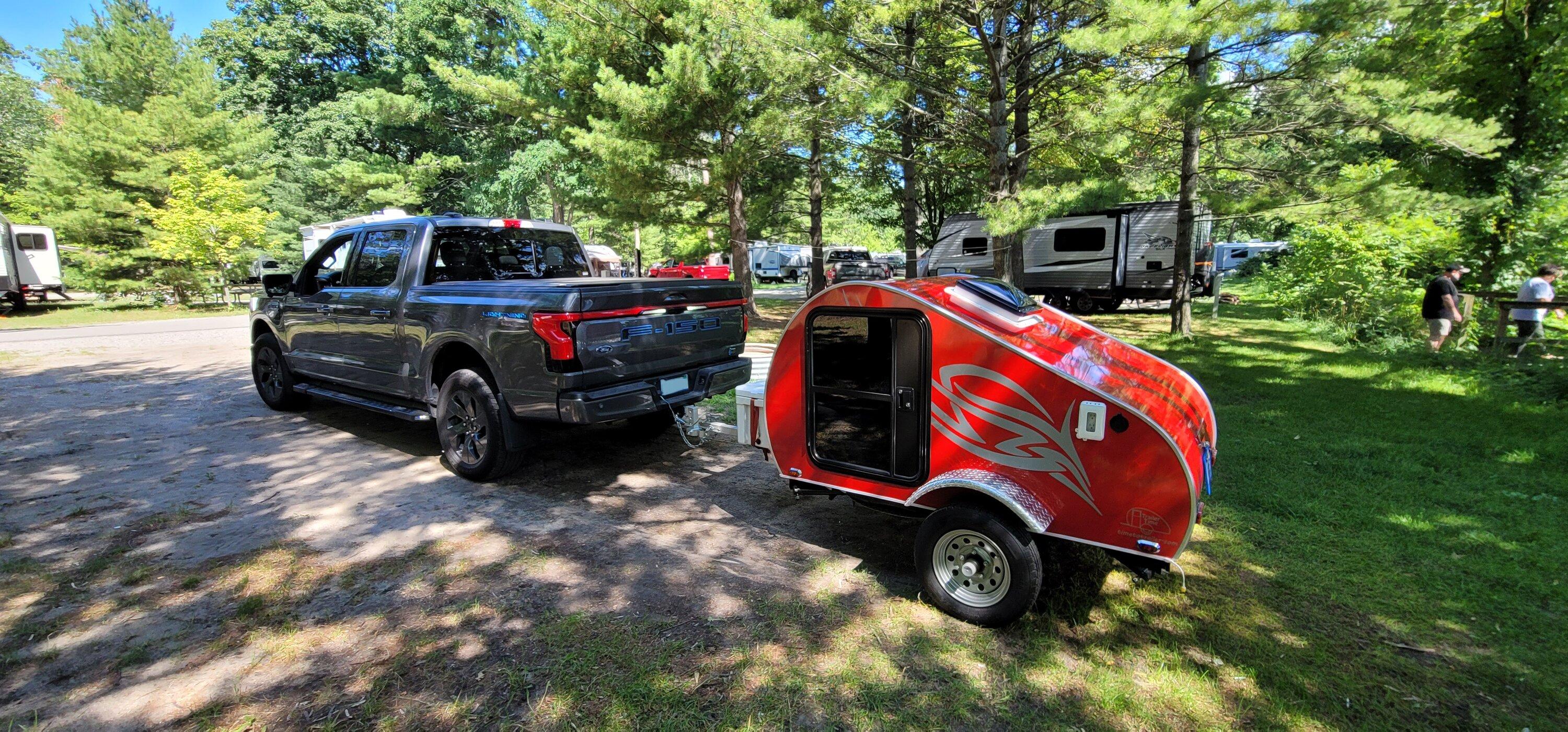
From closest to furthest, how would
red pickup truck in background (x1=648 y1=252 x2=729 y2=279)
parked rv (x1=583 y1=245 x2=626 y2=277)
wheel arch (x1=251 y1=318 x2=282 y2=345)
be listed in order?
wheel arch (x1=251 y1=318 x2=282 y2=345) → red pickup truck in background (x1=648 y1=252 x2=729 y2=279) → parked rv (x1=583 y1=245 x2=626 y2=277)

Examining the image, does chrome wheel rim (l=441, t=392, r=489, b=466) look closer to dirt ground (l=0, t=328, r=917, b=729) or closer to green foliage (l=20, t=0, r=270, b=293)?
dirt ground (l=0, t=328, r=917, b=729)

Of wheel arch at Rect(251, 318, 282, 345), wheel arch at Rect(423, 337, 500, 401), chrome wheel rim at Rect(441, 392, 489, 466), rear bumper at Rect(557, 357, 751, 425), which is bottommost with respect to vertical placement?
chrome wheel rim at Rect(441, 392, 489, 466)

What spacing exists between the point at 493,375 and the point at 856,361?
2.76m

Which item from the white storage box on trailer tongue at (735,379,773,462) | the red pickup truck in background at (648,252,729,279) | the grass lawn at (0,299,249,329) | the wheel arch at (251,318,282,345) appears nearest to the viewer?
the white storage box on trailer tongue at (735,379,773,462)

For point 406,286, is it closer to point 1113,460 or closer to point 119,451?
point 119,451

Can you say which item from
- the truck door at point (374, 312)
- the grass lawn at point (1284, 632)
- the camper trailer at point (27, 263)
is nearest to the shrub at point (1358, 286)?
the grass lawn at point (1284, 632)

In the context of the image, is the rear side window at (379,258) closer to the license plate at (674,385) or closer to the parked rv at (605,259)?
the license plate at (674,385)

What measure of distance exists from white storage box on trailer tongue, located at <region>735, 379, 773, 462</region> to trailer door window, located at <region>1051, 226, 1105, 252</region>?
1637 cm

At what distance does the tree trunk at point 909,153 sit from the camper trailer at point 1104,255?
4.24 feet

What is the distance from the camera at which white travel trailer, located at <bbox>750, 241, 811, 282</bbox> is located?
39.8 meters

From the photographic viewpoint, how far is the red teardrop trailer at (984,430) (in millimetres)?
2967

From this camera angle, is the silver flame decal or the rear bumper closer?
the silver flame decal

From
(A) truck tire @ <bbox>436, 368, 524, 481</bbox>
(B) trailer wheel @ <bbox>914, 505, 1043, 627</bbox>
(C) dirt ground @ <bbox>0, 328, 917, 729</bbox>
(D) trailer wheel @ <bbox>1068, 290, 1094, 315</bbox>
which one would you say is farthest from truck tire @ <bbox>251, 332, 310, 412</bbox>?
(D) trailer wheel @ <bbox>1068, 290, 1094, 315</bbox>

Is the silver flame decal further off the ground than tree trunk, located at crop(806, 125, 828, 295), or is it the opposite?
tree trunk, located at crop(806, 125, 828, 295)
